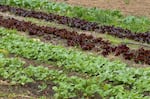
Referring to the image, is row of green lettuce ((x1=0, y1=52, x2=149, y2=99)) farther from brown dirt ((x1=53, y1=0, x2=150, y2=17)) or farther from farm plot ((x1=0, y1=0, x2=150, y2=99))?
brown dirt ((x1=53, y1=0, x2=150, y2=17))

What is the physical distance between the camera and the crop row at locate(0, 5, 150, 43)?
1177cm

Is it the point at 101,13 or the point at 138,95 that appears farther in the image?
the point at 101,13

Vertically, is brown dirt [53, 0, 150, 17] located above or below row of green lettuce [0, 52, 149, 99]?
below

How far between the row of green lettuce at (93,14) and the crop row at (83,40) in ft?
8.44

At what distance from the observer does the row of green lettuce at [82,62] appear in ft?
24.6

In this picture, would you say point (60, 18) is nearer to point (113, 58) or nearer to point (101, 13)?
point (101, 13)

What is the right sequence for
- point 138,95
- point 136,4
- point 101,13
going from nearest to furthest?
point 138,95 < point 101,13 < point 136,4

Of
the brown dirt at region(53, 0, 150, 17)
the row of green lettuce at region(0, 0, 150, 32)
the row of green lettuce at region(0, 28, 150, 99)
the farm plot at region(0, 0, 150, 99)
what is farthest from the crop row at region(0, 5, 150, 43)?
the brown dirt at region(53, 0, 150, 17)

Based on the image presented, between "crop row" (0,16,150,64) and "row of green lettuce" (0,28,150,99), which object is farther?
"crop row" (0,16,150,64)

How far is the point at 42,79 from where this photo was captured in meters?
7.55

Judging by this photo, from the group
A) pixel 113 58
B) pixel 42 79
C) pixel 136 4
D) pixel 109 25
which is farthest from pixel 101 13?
pixel 42 79

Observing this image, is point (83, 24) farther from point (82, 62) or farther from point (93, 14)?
point (82, 62)

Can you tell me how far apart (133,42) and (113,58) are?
2.04 metres

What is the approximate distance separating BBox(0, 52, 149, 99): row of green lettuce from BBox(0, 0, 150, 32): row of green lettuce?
591 cm
